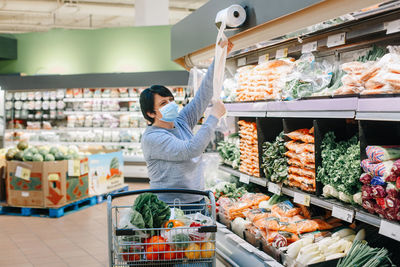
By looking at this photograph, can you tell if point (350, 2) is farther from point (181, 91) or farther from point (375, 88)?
point (181, 91)

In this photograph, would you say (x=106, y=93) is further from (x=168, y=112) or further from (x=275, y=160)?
(x=168, y=112)

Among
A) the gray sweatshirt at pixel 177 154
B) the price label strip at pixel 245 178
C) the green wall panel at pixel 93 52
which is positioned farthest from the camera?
the green wall panel at pixel 93 52

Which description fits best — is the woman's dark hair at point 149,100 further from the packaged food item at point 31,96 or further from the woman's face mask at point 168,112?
the packaged food item at point 31,96

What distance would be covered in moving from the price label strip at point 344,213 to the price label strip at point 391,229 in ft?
0.81

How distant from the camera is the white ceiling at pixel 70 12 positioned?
12.9 m

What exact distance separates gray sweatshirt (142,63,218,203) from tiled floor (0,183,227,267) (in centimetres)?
165

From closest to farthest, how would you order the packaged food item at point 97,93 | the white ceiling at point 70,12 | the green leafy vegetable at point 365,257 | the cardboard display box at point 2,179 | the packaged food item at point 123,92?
the green leafy vegetable at point 365,257
the cardboard display box at point 2,179
the packaged food item at point 123,92
the packaged food item at point 97,93
the white ceiling at point 70,12

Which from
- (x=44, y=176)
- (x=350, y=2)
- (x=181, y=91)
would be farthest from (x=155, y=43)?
(x=350, y=2)

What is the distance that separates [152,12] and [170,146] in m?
8.79

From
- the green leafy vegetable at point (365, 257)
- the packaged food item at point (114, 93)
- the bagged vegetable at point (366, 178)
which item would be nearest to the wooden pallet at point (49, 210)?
the packaged food item at point (114, 93)

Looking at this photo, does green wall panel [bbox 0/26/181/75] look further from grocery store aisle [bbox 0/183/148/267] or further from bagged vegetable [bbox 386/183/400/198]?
bagged vegetable [bbox 386/183/400/198]

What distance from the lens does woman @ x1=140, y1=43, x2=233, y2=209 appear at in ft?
8.60

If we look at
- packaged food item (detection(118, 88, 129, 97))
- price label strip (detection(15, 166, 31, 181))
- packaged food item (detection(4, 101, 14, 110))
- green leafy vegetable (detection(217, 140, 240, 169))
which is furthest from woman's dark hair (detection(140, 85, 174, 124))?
packaged food item (detection(4, 101, 14, 110))

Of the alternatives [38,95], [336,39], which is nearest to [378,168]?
[336,39]
